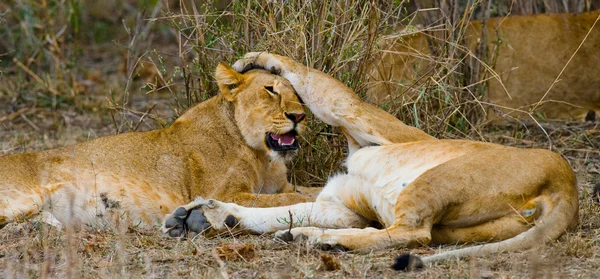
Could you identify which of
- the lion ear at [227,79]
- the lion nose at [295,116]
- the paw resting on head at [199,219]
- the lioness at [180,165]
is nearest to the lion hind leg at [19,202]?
the lioness at [180,165]

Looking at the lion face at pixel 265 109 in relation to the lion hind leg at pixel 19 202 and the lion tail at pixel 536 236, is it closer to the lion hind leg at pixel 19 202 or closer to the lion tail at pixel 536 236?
the lion hind leg at pixel 19 202

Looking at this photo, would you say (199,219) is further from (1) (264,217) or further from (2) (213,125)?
(2) (213,125)

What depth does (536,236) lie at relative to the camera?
12.5 ft

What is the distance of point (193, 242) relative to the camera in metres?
4.12

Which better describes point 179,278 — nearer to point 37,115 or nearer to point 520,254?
point 520,254

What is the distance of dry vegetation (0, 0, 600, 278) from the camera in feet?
12.1

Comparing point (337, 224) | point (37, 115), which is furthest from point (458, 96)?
point (37, 115)

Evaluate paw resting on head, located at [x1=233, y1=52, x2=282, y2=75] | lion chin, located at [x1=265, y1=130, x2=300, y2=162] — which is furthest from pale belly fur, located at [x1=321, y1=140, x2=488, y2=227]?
paw resting on head, located at [x1=233, y1=52, x2=282, y2=75]

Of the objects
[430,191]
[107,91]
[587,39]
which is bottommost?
[107,91]

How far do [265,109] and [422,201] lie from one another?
4.07 feet

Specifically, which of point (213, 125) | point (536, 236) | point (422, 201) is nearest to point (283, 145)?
point (213, 125)

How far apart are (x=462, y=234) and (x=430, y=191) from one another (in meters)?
0.24

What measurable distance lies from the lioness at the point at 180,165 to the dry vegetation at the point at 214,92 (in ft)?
0.75

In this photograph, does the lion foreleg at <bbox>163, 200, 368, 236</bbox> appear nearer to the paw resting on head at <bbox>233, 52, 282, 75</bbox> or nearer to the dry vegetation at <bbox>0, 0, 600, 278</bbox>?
the dry vegetation at <bbox>0, 0, 600, 278</bbox>
